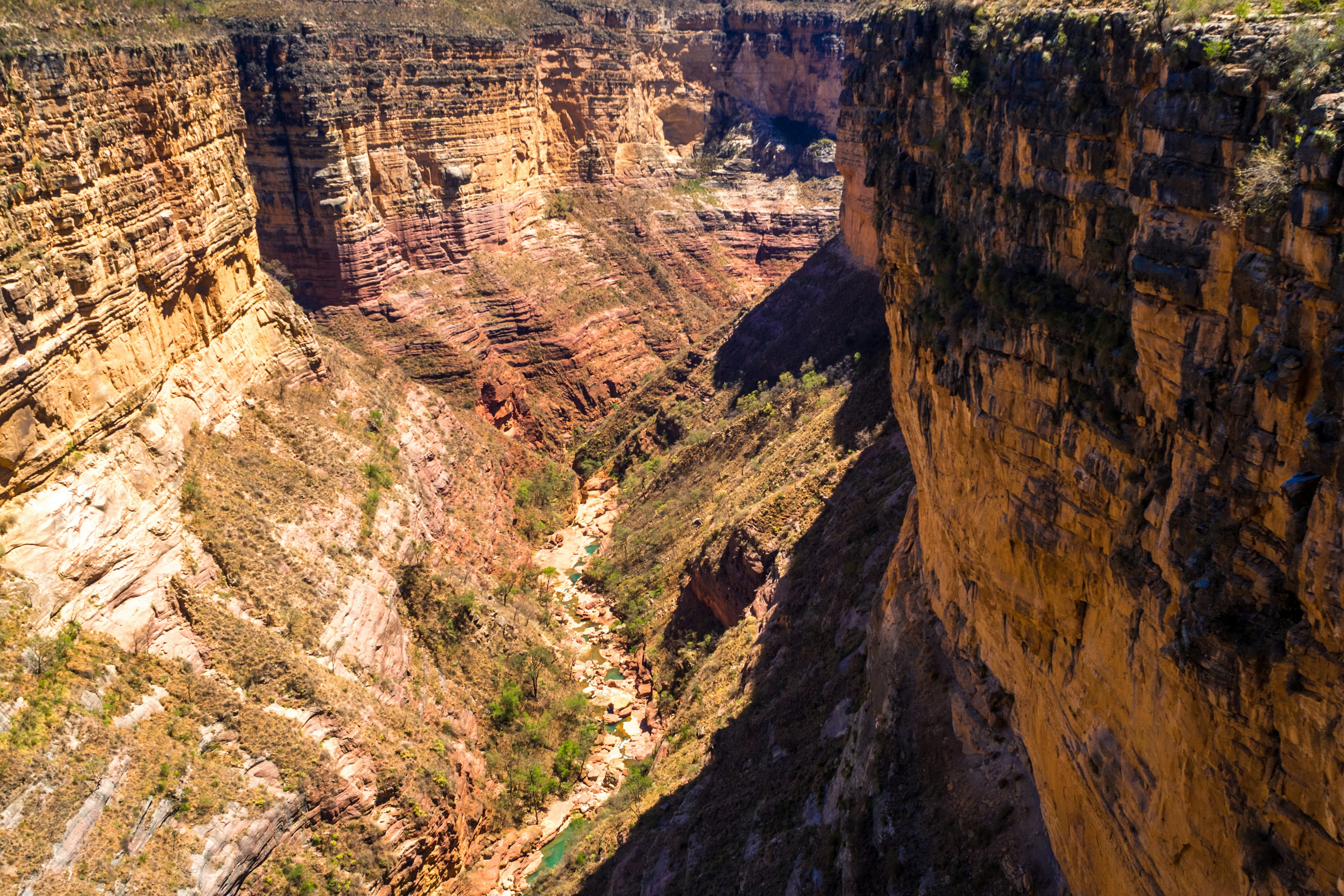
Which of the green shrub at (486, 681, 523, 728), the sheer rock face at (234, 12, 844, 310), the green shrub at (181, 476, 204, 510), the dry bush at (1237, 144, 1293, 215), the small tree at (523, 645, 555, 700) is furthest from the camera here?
the sheer rock face at (234, 12, 844, 310)

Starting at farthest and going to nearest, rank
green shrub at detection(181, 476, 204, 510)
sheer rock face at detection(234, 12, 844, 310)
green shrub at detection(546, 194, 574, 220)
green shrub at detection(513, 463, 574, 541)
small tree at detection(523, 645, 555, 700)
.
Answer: green shrub at detection(546, 194, 574, 220), sheer rock face at detection(234, 12, 844, 310), green shrub at detection(513, 463, 574, 541), small tree at detection(523, 645, 555, 700), green shrub at detection(181, 476, 204, 510)

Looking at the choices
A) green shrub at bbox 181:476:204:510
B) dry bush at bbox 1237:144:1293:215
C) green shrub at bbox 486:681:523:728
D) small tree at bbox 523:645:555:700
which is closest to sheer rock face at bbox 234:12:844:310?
small tree at bbox 523:645:555:700

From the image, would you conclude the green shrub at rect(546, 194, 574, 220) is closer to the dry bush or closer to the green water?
the green water

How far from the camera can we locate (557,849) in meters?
35.8

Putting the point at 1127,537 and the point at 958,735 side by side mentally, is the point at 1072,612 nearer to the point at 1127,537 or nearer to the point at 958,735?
the point at 1127,537

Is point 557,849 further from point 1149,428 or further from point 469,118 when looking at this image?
point 469,118

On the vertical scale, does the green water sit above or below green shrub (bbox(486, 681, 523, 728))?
below

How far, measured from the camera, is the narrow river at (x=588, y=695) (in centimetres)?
3541

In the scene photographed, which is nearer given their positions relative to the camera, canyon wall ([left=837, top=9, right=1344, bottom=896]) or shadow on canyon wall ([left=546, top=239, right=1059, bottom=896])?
canyon wall ([left=837, top=9, right=1344, bottom=896])

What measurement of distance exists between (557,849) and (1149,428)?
28.8 m

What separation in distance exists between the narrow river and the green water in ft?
0.11

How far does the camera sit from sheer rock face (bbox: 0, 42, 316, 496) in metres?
25.4

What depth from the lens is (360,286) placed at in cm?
5912

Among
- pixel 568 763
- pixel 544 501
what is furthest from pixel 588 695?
pixel 544 501
